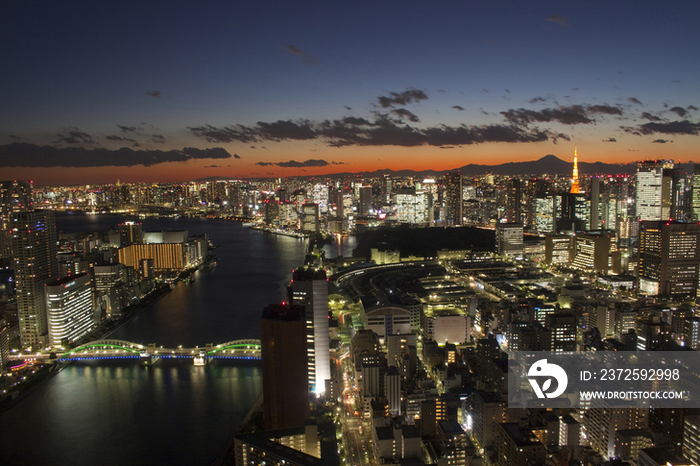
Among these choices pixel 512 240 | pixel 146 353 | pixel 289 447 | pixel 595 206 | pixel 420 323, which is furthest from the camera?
pixel 595 206

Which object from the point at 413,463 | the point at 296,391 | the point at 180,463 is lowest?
the point at 180,463

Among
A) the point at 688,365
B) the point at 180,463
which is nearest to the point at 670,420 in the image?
the point at 688,365

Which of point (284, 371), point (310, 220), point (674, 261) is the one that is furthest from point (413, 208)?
point (284, 371)

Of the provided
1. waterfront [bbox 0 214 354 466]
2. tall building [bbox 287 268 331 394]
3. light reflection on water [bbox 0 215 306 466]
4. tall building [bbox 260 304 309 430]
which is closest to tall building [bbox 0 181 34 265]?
waterfront [bbox 0 214 354 466]

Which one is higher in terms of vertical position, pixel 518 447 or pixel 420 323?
pixel 518 447

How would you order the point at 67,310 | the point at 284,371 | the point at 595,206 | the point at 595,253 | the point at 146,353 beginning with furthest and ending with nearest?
1. the point at 595,206
2. the point at 595,253
3. the point at 67,310
4. the point at 146,353
5. the point at 284,371

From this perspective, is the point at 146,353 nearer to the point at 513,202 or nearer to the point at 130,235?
the point at 130,235

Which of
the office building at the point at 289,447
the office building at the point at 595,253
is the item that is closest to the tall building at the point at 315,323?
the office building at the point at 289,447

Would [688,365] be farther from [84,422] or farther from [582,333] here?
[84,422]
